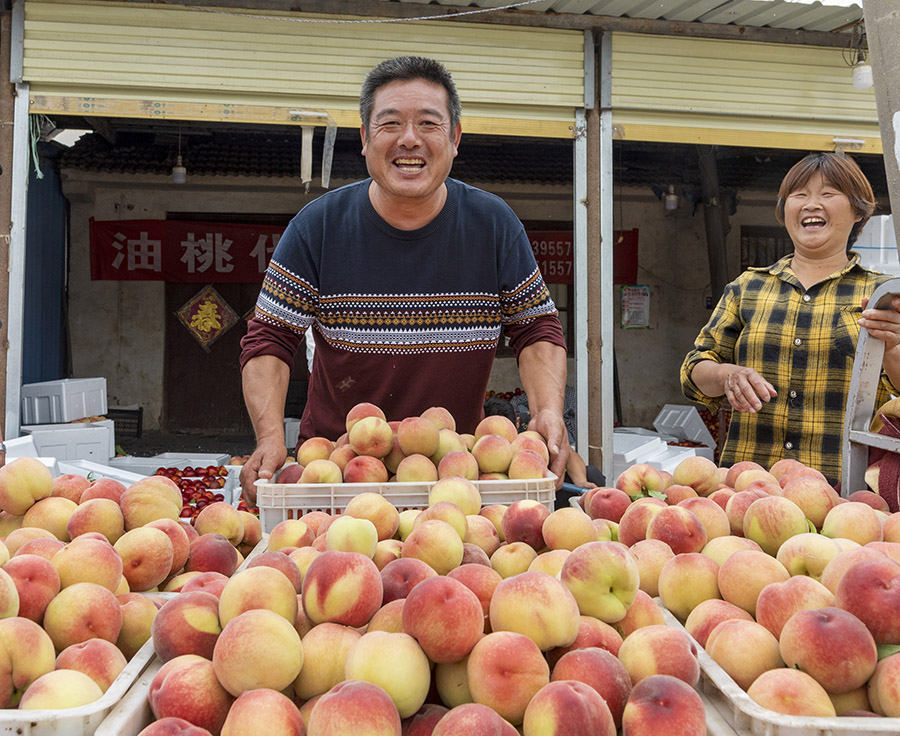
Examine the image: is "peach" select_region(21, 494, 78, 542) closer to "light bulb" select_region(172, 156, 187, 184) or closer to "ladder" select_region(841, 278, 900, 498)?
"ladder" select_region(841, 278, 900, 498)

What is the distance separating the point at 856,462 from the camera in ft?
6.47

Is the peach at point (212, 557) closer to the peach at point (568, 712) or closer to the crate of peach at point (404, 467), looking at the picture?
the crate of peach at point (404, 467)

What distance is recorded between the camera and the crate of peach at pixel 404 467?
6.11ft

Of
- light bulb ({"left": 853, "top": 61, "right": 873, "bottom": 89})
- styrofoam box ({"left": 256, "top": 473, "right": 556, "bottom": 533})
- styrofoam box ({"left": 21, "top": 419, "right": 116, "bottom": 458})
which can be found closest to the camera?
styrofoam box ({"left": 256, "top": 473, "right": 556, "bottom": 533})

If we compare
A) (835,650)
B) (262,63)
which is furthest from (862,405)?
(262,63)

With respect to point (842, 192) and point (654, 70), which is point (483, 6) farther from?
point (842, 192)

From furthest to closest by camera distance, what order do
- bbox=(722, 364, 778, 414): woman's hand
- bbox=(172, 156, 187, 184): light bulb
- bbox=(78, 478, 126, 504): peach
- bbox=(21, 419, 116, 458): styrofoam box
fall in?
bbox=(172, 156, 187, 184): light bulb
bbox=(21, 419, 116, 458): styrofoam box
bbox=(722, 364, 778, 414): woman's hand
bbox=(78, 478, 126, 504): peach

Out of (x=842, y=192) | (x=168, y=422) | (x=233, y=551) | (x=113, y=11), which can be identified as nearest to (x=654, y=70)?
(x=842, y=192)

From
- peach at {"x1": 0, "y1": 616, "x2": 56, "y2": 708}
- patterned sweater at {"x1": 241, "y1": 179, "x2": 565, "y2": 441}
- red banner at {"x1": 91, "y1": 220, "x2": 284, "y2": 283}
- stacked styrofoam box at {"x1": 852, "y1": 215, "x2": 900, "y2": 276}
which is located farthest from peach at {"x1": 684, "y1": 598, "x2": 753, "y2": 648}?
red banner at {"x1": 91, "y1": 220, "x2": 284, "y2": 283}

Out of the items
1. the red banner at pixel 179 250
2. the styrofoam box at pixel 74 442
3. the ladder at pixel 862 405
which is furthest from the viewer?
the red banner at pixel 179 250

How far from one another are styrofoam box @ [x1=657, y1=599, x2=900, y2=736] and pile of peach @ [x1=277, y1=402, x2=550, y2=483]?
3.23ft

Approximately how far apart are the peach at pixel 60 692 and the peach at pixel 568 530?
741 mm

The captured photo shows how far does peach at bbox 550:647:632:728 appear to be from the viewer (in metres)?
0.90

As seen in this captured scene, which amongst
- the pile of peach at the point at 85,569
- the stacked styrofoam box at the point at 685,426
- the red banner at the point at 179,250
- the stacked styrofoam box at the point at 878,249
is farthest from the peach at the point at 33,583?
the red banner at the point at 179,250
